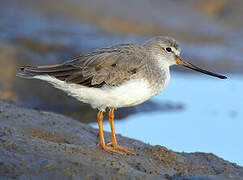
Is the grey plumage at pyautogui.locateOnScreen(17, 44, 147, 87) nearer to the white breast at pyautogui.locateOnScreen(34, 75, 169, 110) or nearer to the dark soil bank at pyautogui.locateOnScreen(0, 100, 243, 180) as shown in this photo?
the white breast at pyautogui.locateOnScreen(34, 75, 169, 110)

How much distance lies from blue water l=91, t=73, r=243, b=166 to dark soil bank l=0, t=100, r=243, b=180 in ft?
5.73

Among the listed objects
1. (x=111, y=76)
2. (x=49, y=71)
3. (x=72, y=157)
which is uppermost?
(x=49, y=71)

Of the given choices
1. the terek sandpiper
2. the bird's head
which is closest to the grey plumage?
the terek sandpiper

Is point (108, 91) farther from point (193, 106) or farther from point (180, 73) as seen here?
point (180, 73)

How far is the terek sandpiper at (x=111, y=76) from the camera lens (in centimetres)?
597

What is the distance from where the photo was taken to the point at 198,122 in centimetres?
990

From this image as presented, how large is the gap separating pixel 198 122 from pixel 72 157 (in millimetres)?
5312

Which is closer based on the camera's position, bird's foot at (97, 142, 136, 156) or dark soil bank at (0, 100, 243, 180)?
dark soil bank at (0, 100, 243, 180)

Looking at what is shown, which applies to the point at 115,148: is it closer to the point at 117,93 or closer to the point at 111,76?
the point at 117,93

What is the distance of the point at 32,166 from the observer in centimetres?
474

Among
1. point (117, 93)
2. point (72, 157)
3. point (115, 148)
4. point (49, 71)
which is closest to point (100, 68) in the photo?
point (117, 93)

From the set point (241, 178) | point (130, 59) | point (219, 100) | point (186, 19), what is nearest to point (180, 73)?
point (219, 100)

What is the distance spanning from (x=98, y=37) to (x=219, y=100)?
5.25 meters

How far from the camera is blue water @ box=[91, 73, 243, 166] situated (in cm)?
859
